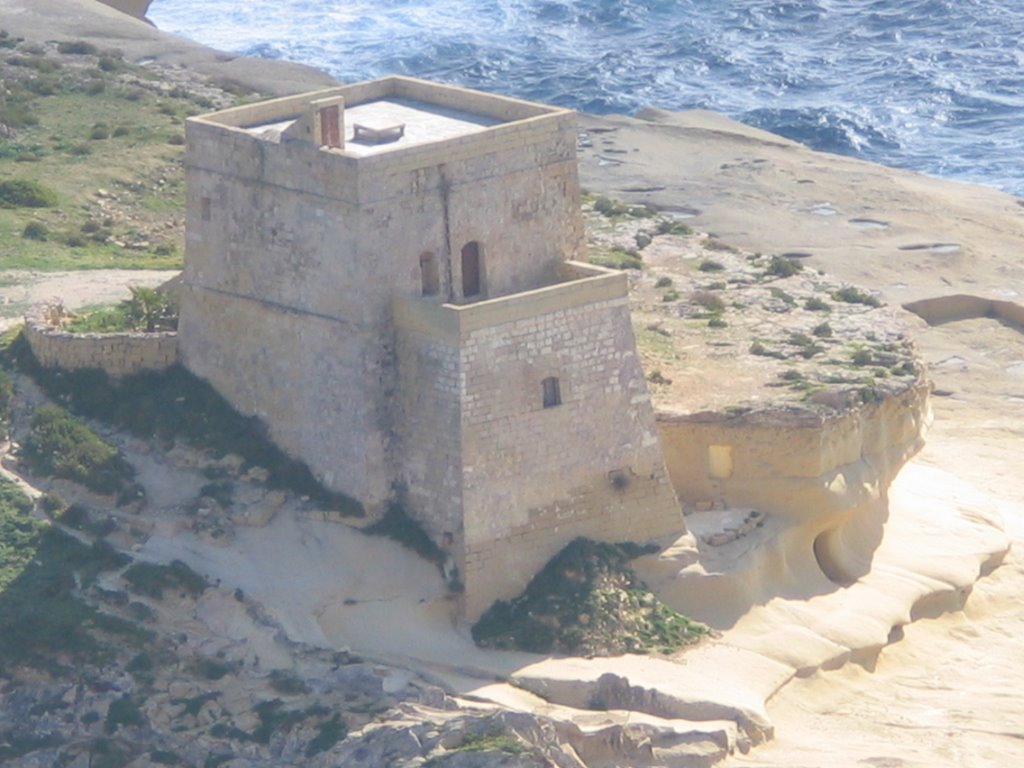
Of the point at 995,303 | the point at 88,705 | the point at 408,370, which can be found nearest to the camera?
the point at 88,705

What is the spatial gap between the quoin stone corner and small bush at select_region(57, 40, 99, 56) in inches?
1165

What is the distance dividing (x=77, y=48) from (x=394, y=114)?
29.7 meters

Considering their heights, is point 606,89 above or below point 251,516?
below

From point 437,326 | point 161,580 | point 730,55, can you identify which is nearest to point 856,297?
point 437,326

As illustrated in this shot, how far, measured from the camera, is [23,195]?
53969mm

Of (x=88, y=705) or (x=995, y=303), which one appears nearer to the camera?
(x=88, y=705)

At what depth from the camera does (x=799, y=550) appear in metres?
42.5

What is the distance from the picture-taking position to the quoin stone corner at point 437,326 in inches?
1537

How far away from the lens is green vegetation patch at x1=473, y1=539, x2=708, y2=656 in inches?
1522

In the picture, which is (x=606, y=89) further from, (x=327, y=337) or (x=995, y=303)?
(x=327, y=337)

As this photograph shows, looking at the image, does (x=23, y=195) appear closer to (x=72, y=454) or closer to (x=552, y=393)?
(x=72, y=454)

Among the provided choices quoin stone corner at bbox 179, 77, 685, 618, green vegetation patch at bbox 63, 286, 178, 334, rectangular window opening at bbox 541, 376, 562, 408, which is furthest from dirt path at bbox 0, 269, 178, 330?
rectangular window opening at bbox 541, 376, 562, 408

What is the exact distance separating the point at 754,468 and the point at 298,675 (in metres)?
9.04

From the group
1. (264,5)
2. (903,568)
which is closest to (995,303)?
(903,568)
